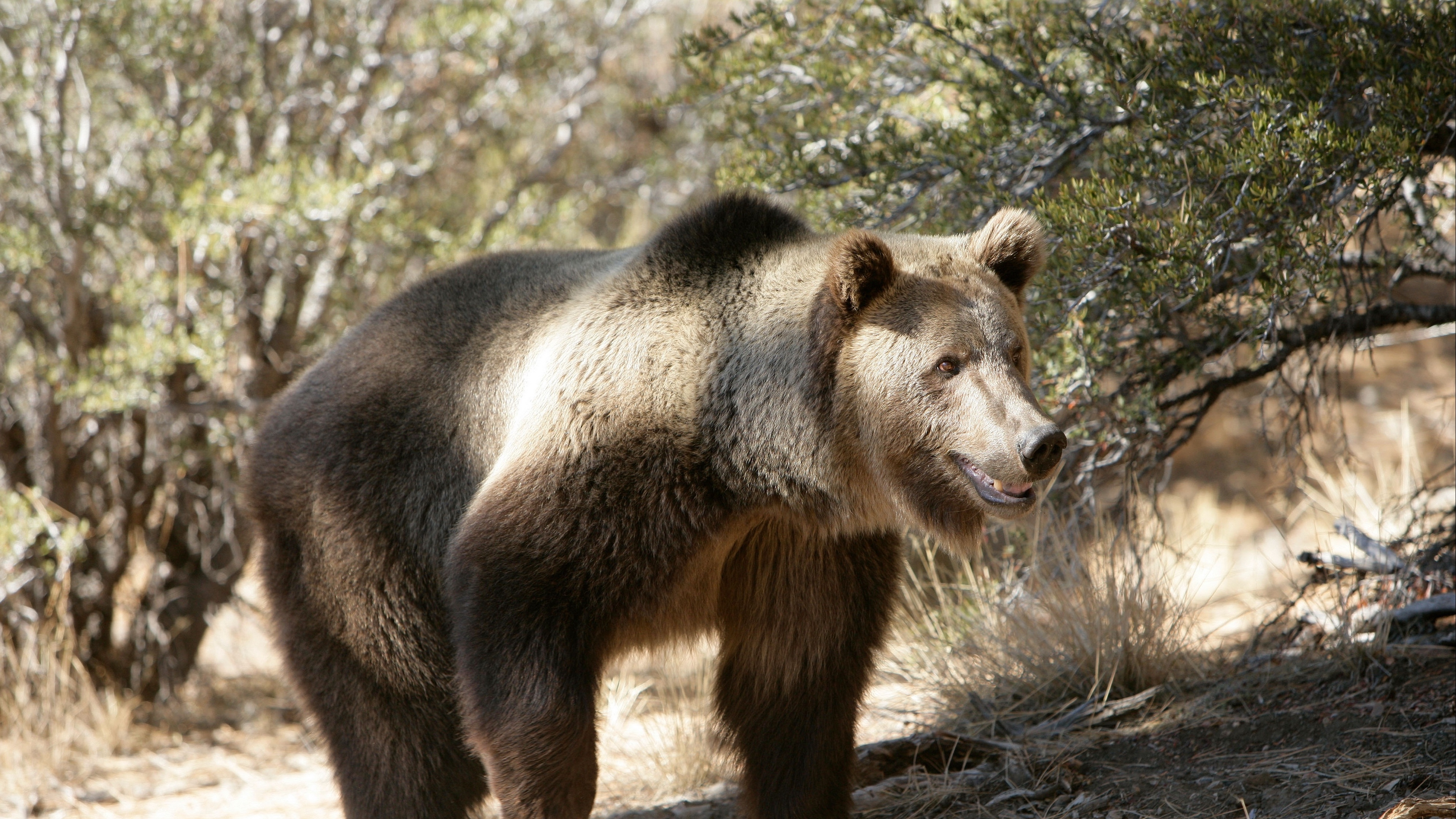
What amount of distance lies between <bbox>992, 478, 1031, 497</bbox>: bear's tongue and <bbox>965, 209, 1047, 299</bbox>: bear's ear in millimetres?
694

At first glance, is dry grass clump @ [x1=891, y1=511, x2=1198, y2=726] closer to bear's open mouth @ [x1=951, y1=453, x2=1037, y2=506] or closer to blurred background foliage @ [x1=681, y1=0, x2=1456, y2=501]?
blurred background foliage @ [x1=681, y1=0, x2=1456, y2=501]

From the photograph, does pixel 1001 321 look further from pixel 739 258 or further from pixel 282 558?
pixel 282 558

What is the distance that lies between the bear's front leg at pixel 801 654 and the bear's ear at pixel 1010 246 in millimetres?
928

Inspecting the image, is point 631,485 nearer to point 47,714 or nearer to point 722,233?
point 722,233

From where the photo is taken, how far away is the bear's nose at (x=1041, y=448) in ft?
9.62

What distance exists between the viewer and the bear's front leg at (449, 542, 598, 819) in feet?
10.5

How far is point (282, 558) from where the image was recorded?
3.91 meters

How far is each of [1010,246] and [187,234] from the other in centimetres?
432

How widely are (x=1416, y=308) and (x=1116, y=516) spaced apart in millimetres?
1406

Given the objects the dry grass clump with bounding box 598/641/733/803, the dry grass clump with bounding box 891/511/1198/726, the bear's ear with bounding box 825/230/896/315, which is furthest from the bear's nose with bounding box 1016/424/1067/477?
the dry grass clump with bounding box 891/511/1198/726

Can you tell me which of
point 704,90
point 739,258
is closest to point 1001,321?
point 739,258

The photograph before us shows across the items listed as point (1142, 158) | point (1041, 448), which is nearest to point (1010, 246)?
point (1041, 448)

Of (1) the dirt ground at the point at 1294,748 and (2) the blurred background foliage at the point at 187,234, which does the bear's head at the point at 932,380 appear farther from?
(2) the blurred background foliage at the point at 187,234

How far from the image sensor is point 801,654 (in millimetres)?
3688
